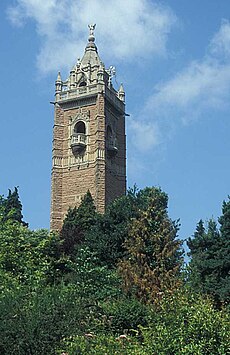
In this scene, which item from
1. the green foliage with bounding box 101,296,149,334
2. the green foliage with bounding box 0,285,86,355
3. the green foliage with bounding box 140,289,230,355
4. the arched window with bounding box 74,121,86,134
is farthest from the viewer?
the arched window with bounding box 74,121,86,134

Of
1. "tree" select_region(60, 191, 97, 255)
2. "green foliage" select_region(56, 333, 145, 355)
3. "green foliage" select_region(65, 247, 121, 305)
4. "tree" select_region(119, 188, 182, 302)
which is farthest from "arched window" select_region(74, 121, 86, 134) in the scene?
"green foliage" select_region(56, 333, 145, 355)

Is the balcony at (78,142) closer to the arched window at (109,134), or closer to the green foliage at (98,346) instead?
the arched window at (109,134)

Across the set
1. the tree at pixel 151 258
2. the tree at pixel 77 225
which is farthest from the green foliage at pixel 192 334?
the tree at pixel 77 225

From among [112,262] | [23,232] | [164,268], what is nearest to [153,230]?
[164,268]

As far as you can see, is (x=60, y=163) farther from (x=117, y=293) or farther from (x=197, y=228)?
(x=117, y=293)

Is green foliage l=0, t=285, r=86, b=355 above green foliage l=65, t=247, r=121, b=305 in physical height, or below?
below

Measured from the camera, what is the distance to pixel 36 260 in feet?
90.4

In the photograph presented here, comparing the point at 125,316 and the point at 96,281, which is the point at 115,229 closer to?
the point at 96,281

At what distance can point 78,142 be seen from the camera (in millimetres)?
49250

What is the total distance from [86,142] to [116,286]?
27994 mm

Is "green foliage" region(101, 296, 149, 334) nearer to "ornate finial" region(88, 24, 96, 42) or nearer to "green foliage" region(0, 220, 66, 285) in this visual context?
"green foliage" region(0, 220, 66, 285)

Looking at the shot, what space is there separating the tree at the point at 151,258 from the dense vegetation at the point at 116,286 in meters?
0.04

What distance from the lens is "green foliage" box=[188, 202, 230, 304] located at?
74.8 feet

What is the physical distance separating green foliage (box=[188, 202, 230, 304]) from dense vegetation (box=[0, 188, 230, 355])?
0.04 metres
